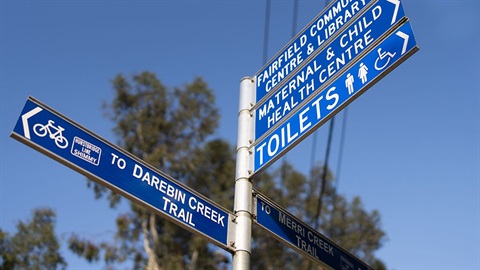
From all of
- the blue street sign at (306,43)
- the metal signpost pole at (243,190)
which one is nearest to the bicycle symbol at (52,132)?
the metal signpost pole at (243,190)

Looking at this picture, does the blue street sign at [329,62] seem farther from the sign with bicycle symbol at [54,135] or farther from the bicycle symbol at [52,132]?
the bicycle symbol at [52,132]

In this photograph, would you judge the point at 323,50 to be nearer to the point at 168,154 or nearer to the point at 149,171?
the point at 149,171

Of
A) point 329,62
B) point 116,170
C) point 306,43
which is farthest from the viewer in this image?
point 306,43

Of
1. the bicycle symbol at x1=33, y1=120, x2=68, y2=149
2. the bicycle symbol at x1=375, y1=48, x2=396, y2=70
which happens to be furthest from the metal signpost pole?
the bicycle symbol at x1=33, y1=120, x2=68, y2=149

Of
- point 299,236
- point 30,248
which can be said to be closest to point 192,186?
point 30,248

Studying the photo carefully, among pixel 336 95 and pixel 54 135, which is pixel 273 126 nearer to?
pixel 336 95

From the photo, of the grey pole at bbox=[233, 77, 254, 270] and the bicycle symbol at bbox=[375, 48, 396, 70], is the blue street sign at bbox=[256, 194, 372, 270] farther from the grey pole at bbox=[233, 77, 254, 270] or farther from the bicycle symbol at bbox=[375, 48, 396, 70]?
the bicycle symbol at bbox=[375, 48, 396, 70]

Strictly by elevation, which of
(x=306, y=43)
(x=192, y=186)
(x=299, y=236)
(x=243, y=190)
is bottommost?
(x=299, y=236)

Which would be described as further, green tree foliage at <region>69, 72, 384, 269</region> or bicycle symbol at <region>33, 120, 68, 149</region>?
green tree foliage at <region>69, 72, 384, 269</region>

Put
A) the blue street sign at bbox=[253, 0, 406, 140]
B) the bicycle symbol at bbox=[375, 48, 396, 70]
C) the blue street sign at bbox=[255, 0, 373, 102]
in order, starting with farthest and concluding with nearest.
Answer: the blue street sign at bbox=[255, 0, 373, 102] < the blue street sign at bbox=[253, 0, 406, 140] < the bicycle symbol at bbox=[375, 48, 396, 70]

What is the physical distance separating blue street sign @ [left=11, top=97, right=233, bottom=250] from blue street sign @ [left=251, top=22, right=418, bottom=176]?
1.72 feet

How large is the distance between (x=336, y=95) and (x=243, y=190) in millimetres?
972

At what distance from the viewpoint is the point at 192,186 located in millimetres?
22125

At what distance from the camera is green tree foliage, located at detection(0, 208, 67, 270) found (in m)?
21.0
